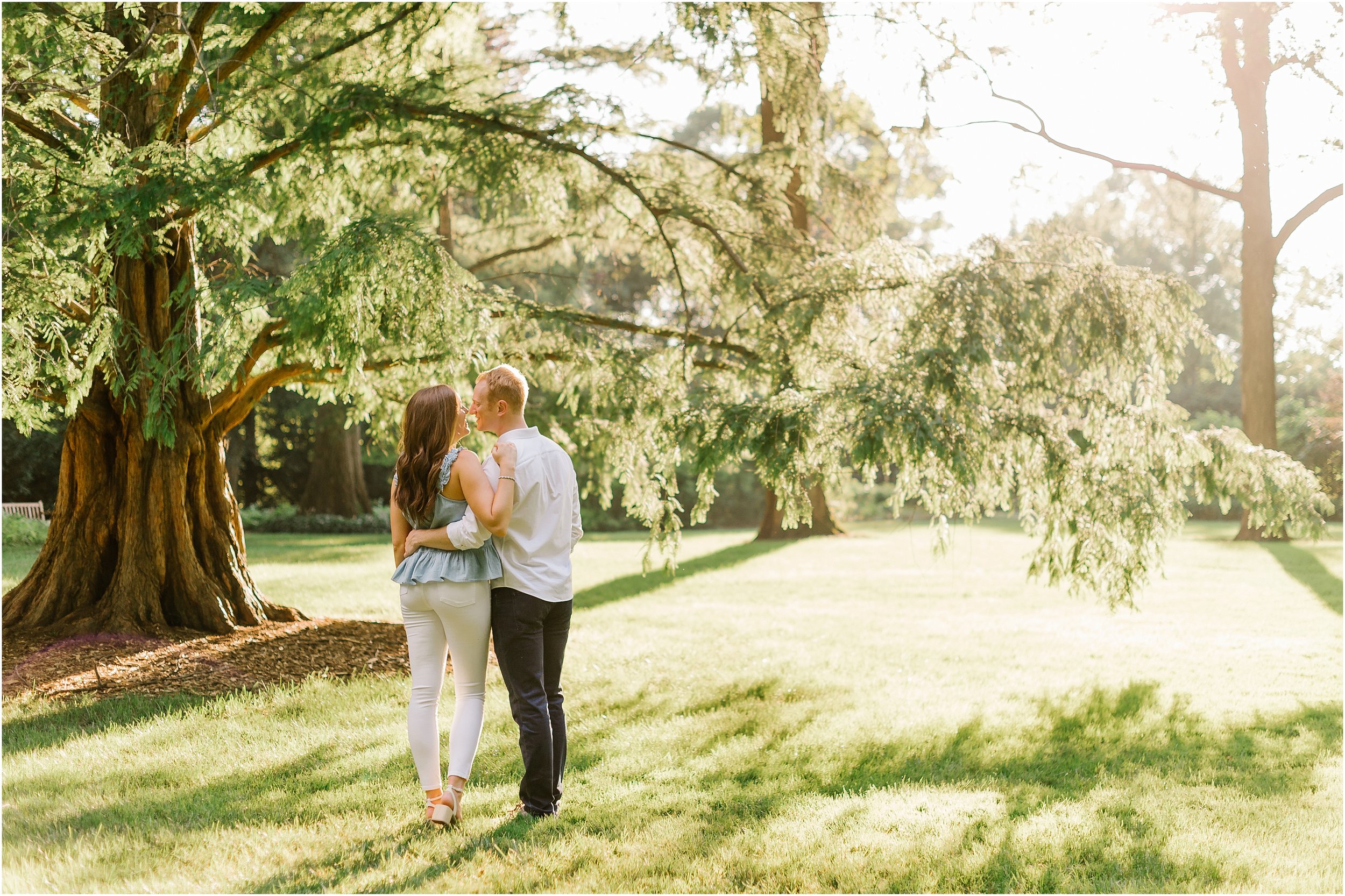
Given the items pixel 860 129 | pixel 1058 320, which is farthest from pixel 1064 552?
pixel 860 129

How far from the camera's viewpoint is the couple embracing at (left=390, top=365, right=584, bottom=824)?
3.65m

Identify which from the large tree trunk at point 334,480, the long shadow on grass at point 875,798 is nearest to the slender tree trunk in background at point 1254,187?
the long shadow on grass at point 875,798

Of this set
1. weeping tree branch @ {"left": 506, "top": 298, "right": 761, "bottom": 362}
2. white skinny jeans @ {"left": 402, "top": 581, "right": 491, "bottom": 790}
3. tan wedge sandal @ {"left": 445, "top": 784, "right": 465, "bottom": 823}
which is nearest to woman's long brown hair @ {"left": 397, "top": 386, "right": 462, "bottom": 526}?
white skinny jeans @ {"left": 402, "top": 581, "right": 491, "bottom": 790}

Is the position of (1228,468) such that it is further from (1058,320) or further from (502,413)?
(502,413)

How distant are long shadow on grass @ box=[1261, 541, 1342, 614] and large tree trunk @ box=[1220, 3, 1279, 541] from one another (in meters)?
0.89

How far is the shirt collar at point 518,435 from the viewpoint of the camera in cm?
383

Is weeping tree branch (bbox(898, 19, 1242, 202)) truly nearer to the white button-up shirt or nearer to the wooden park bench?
the white button-up shirt

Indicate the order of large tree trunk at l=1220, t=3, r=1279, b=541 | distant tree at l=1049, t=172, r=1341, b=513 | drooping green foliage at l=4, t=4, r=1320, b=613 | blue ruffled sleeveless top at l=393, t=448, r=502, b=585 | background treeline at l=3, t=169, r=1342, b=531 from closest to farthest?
1. blue ruffled sleeveless top at l=393, t=448, r=502, b=585
2. drooping green foliage at l=4, t=4, r=1320, b=613
3. large tree trunk at l=1220, t=3, r=1279, b=541
4. background treeline at l=3, t=169, r=1342, b=531
5. distant tree at l=1049, t=172, r=1341, b=513

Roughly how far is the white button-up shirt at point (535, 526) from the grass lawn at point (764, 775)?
3.27 feet

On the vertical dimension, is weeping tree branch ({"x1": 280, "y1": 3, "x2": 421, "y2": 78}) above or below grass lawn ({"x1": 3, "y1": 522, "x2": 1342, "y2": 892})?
above

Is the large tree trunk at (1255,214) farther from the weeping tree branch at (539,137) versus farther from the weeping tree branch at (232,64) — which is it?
the weeping tree branch at (232,64)

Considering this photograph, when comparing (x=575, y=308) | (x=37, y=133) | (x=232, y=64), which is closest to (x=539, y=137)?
(x=575, y=308)

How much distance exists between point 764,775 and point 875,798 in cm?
63

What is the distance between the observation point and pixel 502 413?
387 cm
